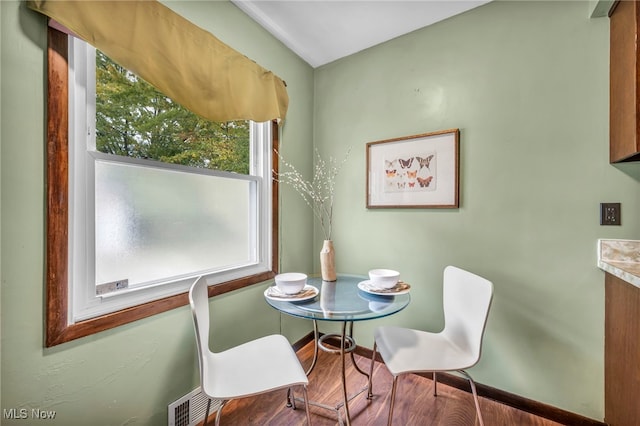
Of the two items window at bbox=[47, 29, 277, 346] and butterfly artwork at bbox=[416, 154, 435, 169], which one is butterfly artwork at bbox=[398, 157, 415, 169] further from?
window at bbox=[47, 29, 277, 346]

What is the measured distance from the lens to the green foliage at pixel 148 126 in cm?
116

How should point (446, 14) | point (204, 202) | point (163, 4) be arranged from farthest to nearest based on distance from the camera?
point (446, 14)
point (204, 202)
point (163, 4)

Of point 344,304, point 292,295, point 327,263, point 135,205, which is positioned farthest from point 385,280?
point 135,205

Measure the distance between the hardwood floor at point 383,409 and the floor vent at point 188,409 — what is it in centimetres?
8

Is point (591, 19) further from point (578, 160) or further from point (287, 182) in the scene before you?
point (287, 182)

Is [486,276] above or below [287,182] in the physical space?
below

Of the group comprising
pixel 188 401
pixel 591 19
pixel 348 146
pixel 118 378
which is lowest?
pixel 188 401

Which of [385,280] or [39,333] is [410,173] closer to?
[385,280]

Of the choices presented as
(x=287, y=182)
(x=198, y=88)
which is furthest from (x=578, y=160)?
(x=198, y=88)

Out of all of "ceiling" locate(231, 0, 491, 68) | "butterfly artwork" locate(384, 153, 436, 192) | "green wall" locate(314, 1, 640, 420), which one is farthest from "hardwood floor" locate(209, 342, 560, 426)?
"ceiling" locate(231, 0, 491, 68)

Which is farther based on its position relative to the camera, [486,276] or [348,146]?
[348,146]

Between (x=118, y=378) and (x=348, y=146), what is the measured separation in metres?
2.02

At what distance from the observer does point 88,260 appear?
1.10 m

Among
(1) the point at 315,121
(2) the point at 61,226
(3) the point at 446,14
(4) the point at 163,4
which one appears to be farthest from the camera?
(1) the point at 315,121
